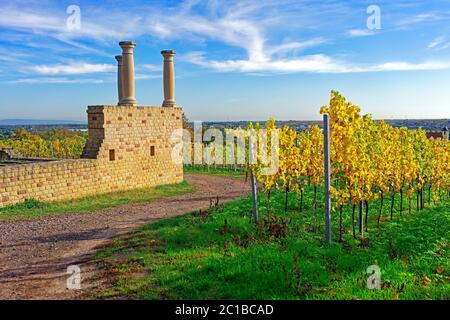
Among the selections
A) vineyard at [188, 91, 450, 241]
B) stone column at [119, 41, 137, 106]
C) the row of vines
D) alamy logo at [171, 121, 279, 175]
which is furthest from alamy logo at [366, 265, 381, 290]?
stone column at [119, 41, 137, 106]

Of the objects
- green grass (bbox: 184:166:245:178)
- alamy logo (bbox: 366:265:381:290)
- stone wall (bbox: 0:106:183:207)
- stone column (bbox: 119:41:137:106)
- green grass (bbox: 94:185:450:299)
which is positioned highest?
stone column (bbox: 119:41:137:106)

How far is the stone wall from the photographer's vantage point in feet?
49.2

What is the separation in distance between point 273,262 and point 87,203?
34.5 feet

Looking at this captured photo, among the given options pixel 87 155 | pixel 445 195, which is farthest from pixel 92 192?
pixel 445 195

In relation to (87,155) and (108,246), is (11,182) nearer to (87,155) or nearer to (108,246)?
(87,155)

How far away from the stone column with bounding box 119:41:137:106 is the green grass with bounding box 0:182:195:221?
404 cm

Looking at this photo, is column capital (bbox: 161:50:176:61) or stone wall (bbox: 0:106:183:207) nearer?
stone wall (bbox: 0:106:183:207)

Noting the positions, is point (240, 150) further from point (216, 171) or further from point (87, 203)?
point (87, 203)

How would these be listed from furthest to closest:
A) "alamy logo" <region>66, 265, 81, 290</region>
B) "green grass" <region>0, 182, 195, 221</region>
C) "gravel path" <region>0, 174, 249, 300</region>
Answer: "green grass" <region>0, 182, 195, 221</region> < "gravel path" <region>0, 174, 249, 300</region> < "alamy logo" <region>66, 265, 81, 290</region>

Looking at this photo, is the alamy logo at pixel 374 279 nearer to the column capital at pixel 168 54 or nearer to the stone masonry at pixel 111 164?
the stone masonry at pixel 111 164

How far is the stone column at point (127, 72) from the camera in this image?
1884 centimetres

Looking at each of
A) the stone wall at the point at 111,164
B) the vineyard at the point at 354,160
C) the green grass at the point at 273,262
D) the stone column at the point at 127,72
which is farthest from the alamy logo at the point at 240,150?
the stone column at the point at 127,72

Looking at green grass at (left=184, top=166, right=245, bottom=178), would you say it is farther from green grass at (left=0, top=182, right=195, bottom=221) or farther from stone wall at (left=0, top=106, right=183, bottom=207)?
green grass at (left=0, top=182, right=195, bottom=221)

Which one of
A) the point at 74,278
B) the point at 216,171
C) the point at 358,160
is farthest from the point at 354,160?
the point at 216,171
